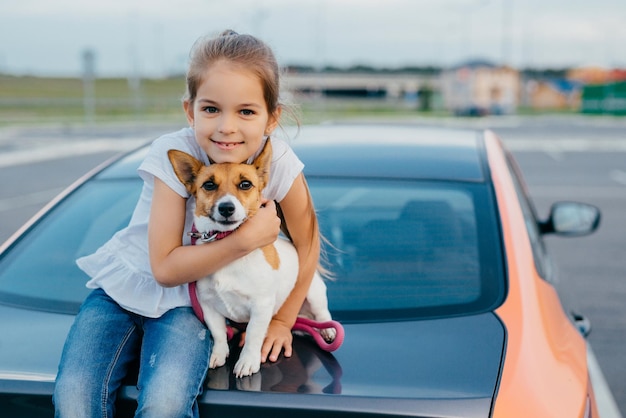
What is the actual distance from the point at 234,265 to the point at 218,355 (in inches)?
8.9

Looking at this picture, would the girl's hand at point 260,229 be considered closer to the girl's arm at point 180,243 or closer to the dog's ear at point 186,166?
the girl's arm at point 180,243

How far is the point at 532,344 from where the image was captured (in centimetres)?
202

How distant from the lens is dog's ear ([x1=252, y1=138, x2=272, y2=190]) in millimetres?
2064

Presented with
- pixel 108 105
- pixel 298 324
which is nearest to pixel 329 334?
pixel 298 324

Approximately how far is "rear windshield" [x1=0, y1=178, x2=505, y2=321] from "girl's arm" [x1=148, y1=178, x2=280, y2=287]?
0.40 meters

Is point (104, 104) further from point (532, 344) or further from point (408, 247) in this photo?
point (532, 344)

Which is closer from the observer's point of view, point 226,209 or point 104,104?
Result: point 226,209

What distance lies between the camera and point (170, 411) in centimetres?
176

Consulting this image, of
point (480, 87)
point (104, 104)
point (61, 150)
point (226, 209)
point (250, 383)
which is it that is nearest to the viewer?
point (250, 383)

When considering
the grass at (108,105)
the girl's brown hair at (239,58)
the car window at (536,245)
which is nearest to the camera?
the girl's brown hair at (239,58)

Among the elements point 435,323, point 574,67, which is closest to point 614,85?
point 574,67

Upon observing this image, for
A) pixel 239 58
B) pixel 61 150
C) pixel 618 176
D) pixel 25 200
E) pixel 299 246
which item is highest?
pixel 239 58

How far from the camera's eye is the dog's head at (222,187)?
1.95m

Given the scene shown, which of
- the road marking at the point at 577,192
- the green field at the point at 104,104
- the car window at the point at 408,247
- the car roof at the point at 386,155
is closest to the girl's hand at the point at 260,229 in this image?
the car window at the point at 408,247
